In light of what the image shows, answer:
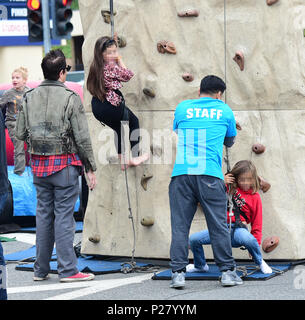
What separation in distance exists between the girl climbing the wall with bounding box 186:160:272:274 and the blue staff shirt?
54 cm

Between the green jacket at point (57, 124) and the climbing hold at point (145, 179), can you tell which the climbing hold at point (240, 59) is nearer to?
the climbing hold at point (145, 179)

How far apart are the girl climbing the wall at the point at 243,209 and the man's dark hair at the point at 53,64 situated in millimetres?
1799

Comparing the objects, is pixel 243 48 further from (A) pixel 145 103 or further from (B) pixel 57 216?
(B) pixel 57 216

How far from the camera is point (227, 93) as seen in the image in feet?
28.2

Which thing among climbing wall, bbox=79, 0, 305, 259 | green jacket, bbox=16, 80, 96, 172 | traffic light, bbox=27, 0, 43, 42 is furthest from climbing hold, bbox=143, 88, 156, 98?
traffic light, bbox=27, 0, 43, 42

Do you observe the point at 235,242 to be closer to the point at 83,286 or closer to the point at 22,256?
the point at 83,286

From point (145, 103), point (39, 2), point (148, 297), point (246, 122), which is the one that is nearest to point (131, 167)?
point (145, 103)

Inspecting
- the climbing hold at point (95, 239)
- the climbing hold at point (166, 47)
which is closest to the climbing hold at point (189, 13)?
the climbing hold at point (166, 47)

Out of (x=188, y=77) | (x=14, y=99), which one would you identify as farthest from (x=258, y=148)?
(x=14, y=99)

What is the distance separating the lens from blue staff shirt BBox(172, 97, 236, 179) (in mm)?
7496

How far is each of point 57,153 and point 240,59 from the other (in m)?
1.96

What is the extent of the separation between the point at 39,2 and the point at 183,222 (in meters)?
8.18
